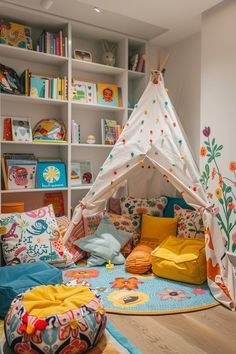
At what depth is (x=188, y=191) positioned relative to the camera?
2.82 m

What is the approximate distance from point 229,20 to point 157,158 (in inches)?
53.6

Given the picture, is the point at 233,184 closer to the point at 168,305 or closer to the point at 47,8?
the point at 168,305

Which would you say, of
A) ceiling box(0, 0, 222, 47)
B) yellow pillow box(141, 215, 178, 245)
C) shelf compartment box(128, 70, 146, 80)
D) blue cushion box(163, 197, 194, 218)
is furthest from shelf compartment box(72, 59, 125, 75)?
yellow pillow box(141, 215, 178, 245)

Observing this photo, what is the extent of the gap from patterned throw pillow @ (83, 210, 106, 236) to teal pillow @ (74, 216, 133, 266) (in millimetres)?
68

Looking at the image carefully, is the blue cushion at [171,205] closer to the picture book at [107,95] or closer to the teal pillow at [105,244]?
the teal pillow at [105,244]

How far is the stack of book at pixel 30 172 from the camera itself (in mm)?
3189

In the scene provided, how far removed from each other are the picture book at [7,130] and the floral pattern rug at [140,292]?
1424 millimetres

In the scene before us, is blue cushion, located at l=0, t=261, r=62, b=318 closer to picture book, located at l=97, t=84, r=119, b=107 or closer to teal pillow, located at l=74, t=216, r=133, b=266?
teal pillow, located at l=74, t=216, r=133, b=266

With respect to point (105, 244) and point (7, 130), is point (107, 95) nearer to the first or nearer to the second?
point (7, 130)

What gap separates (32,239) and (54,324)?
4.16 feet

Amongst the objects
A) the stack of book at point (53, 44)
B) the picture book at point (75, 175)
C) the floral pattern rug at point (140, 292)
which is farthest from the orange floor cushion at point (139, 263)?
the stack of book at point (53, 44)

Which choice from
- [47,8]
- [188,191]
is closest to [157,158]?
[188,191]

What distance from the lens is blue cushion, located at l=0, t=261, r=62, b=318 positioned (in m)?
2.16

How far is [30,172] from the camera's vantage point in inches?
130
